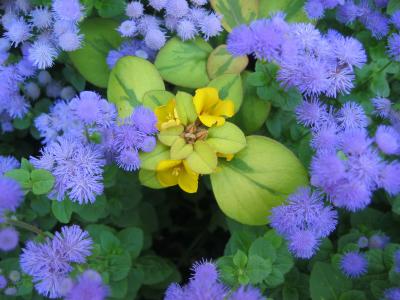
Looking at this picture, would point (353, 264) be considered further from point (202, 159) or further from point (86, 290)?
point (86, 290)

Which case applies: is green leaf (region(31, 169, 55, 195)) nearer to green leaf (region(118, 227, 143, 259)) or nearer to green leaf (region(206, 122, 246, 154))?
green leaf (region(118, 227, 143, 259))

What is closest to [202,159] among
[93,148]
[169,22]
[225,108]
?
[225,108]

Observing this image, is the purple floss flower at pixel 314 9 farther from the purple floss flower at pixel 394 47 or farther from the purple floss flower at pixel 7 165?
the purple floss flower at pixel 7 165

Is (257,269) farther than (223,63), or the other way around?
(223,63)

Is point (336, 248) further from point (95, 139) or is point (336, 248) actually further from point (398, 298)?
point (95, 139)

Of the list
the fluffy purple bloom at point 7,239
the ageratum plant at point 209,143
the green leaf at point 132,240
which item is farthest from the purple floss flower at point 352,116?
the fluffy purple bloom at point 7,239

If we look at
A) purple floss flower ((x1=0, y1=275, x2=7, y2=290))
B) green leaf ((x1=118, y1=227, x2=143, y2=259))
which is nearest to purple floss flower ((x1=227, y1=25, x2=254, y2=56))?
green leaf ((x1=118, y1=227, x2=143, y2=259))

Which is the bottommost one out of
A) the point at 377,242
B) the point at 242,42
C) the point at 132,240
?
the point at 132,240
